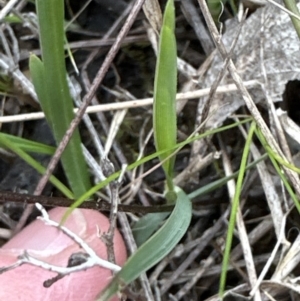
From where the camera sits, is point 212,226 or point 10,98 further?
point 10,98

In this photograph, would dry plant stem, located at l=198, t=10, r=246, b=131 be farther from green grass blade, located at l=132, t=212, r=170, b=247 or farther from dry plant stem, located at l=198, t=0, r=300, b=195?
green grass blade, located at l=132, t=212, r=170, b=247

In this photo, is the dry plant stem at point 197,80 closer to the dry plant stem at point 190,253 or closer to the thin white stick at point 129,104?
the thin white stick at point 129,104

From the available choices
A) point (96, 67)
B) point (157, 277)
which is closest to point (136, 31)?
point (96, 67)

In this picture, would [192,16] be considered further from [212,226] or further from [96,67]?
[212,226]

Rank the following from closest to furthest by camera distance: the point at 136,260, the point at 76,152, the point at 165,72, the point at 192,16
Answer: the point at 136,260, the point at 165,72, the point at 76,152, the point at 192,16

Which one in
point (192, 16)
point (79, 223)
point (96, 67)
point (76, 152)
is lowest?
point (79, 223)
